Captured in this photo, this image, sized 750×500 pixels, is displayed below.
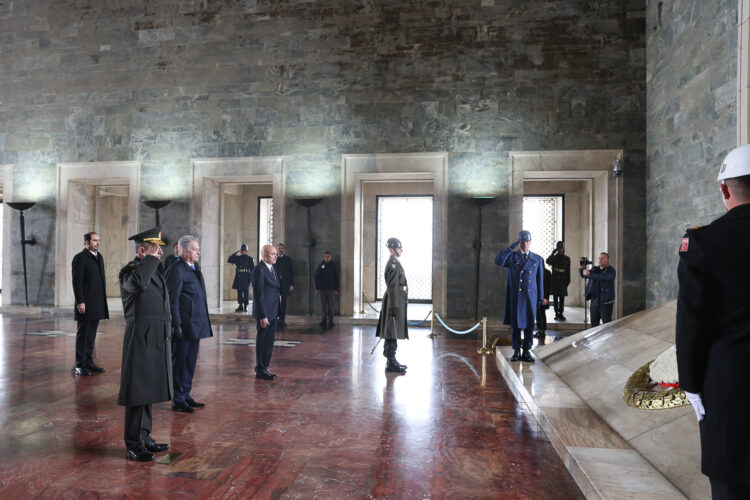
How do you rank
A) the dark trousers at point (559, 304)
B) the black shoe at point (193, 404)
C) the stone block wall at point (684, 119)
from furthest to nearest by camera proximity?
the dark trousers at point (559, 304) → the stone block wall at point (684, 119) → the black shoe at point (193, 404)

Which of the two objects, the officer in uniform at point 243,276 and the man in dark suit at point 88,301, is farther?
the officer in uniform at point 243,276

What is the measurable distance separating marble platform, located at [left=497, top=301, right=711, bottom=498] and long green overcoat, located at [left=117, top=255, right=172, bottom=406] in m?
3.09

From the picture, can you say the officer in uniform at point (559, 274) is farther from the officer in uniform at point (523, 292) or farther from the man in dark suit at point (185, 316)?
the man in dark suit at point (185, 316)

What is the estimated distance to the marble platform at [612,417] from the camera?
290 cm

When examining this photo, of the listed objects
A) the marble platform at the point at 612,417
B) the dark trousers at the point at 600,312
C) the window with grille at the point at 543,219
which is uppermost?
the window with grille at the point at 543,219

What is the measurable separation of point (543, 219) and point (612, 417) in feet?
41.2

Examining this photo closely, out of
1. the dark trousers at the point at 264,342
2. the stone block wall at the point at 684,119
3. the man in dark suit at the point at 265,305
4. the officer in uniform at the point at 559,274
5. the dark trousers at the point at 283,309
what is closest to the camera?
the man in dark suit at the point at 265,305

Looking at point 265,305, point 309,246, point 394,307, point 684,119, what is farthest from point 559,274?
point 265,305

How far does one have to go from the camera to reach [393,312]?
21.0ft

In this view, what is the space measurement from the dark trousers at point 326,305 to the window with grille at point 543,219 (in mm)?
7910

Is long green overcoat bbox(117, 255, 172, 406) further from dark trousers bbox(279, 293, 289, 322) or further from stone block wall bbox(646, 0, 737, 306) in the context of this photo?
stone block wall bbox(646, 0, 737, 306)

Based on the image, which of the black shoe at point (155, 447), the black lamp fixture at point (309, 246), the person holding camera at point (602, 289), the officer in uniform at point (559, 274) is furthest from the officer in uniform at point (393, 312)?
the officer in uniform at point (559, 274)

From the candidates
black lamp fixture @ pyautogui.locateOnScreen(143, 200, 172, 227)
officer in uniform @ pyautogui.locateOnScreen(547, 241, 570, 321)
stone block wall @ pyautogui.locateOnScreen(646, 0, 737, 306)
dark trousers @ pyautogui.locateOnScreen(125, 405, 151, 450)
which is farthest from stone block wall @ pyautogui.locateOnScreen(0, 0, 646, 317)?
dark trousers @ pyautogui.locateOnScreen(125, 405, 151, 450)

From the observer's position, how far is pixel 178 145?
12.2 metres
